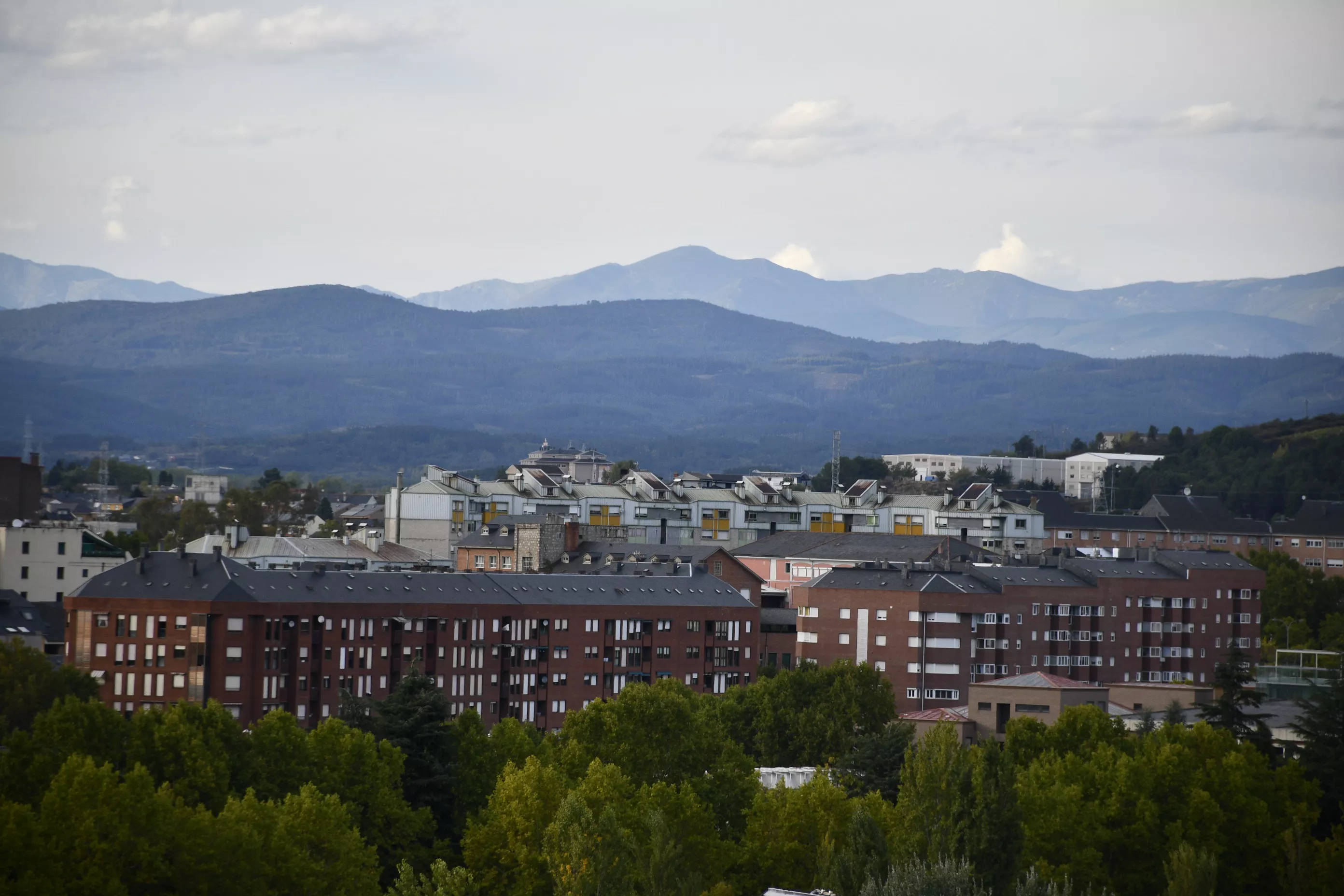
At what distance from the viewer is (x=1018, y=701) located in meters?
87.8

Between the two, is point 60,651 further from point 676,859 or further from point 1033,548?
point 1033,548

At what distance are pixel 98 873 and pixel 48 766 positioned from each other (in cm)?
870

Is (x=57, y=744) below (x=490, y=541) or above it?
below

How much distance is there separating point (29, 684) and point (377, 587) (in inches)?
806

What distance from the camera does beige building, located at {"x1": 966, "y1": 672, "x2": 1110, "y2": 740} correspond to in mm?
86938

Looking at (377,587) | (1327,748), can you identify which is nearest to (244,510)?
(377,587)

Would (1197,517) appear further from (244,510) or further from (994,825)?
(994,825)

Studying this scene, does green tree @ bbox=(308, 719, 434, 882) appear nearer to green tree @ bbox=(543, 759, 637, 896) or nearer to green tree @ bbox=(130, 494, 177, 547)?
green tree @ bbox=(543, 759, 637, 896)

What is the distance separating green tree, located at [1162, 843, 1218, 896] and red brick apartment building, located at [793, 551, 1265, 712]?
Answer: 42098mm

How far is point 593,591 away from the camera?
105125 millimetres

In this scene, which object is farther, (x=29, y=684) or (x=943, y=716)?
(x=943, y=716)

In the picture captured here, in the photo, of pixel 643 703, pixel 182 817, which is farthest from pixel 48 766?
pixel 643 703

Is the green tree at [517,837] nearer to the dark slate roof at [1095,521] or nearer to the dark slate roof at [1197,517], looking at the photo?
the dark slate roof at [1095,521]

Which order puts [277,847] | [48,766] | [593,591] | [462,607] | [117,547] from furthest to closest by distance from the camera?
[117,547], [593,591], [462,607], [48,766], [277,847]
